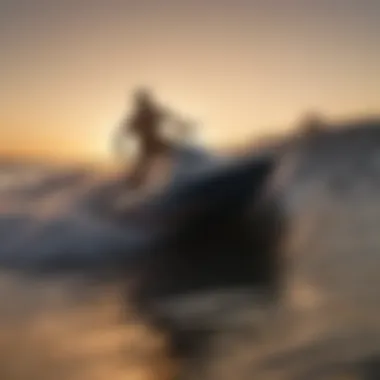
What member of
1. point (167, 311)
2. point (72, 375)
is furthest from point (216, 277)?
point (72, 375)

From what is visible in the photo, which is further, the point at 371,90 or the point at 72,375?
the point at 371,90

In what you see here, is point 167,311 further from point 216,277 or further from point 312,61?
point 312,61

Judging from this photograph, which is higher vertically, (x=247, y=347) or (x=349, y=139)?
(x=349, y=139)

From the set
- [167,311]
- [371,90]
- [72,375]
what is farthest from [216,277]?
[371,90]

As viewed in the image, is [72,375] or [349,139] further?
[349,139]

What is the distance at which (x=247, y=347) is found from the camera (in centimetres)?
92

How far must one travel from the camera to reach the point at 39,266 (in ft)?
3.04

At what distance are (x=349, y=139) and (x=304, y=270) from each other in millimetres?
170

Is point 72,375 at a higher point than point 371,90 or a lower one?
lower

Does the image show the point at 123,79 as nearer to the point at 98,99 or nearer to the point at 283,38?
the point at 98,99

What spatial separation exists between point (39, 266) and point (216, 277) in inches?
8.0

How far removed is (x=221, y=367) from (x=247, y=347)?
4 cm

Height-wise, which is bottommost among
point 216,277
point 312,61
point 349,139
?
point 216,277

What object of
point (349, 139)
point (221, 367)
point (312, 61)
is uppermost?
point (312, 61)
